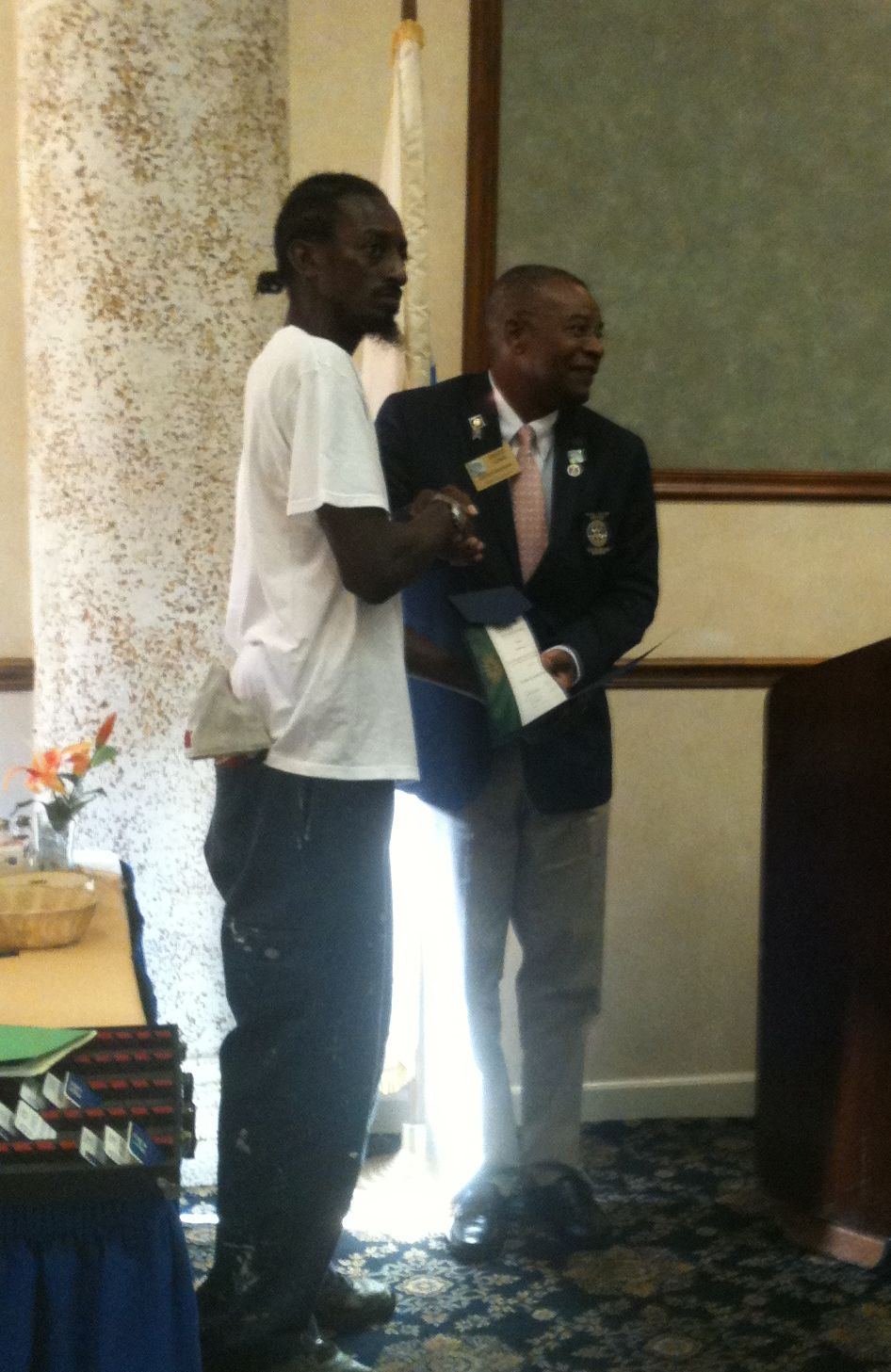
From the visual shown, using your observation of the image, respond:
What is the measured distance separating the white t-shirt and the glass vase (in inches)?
20.0

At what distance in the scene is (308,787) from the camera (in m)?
1.90

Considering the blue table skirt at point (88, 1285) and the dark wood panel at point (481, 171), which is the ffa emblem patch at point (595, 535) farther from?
the blue table skirt at point (88, 1285)

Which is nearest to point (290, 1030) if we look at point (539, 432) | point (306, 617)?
point (306, 617)

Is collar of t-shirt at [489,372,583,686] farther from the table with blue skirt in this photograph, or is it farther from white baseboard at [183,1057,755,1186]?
the table with blue skirt

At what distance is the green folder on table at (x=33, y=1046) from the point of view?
4.41 ft

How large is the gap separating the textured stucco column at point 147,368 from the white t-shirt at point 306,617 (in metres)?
0.84

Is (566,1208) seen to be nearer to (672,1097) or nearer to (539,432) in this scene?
(672,1097)

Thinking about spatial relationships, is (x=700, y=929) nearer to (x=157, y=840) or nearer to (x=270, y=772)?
(x=157, y=840)

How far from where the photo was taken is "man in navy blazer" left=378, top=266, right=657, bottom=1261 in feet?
8.44

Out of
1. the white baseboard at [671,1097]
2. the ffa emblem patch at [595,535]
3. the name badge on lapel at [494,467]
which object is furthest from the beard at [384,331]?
the white baseboard at [671,1097]

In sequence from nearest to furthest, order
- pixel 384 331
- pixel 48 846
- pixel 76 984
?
pixel 76 984 < pixel 384 331 < pixel 48 846

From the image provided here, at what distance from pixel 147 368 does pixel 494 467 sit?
0.65 m

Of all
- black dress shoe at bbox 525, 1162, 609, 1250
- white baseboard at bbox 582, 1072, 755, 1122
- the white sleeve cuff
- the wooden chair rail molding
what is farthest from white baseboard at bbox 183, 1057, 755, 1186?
the white sleeve cuff

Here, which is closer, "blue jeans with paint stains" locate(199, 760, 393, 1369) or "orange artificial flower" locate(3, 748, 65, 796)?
"blue jeans with paint stains" locate(199, 760, 393, 1369)
